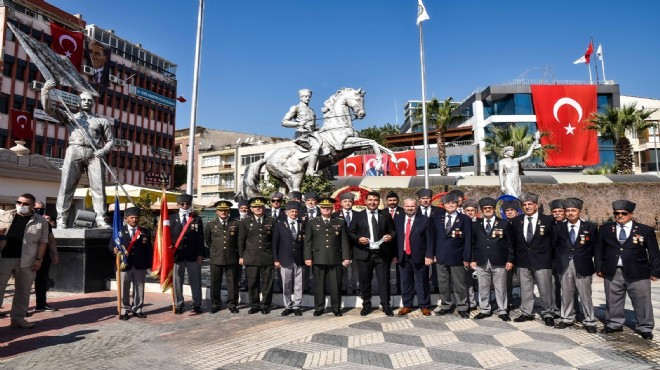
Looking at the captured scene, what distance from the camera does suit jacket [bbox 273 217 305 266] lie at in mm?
7293

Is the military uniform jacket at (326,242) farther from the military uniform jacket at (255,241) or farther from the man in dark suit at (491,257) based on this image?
the man in dark suit at (491,257)

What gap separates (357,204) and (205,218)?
1089 cm

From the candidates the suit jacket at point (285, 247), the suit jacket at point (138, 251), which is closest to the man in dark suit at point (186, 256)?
the suit jacket at point (138, 251)

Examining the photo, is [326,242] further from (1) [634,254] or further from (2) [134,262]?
(1) [634,254]

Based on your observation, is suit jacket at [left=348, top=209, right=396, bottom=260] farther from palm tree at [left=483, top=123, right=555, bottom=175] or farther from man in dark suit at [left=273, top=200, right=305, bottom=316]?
palm tree at [left=483, top=123, right=555, bottom=175]

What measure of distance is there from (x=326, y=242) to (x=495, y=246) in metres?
2.59

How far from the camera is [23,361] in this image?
468cm

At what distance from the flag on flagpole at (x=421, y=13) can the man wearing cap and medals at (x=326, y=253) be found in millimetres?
13732

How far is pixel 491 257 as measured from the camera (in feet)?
22.1

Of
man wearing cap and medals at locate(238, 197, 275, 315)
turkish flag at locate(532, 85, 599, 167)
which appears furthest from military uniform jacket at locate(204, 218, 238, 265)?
turkish flag at locate(532, 85, 599, 167)

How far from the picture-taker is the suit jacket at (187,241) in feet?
24.4

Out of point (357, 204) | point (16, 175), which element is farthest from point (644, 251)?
point (16, 175)

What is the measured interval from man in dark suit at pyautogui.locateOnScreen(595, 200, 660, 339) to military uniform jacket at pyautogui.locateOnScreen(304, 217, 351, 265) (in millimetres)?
3592

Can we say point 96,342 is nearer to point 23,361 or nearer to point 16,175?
point 23,361
